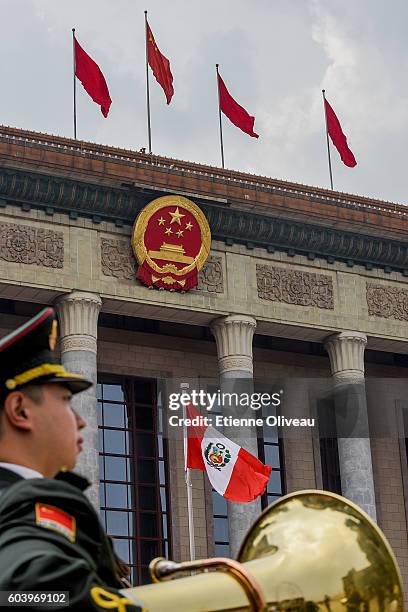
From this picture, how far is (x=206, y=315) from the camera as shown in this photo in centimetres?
2602

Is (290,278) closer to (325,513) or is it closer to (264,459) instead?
(264,459)

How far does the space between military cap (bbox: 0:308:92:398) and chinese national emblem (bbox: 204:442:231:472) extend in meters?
19.8

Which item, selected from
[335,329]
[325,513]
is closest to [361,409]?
[335,329]

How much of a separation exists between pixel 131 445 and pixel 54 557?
2573cm

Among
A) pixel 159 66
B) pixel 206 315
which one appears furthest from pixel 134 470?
pixel 159 66

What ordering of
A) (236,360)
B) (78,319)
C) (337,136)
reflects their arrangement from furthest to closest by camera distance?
1. (337,136)
2. (236,360)
3. (78,319)

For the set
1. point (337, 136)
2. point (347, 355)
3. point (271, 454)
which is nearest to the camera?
point (347, 355)

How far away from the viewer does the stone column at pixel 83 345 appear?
77.5ft

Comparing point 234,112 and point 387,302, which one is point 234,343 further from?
point 234,112

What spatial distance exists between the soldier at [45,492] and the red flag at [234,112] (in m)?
27.1

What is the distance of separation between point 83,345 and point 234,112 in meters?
8.23

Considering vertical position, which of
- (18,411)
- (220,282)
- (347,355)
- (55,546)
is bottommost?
(55,546)

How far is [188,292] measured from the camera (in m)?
25.6

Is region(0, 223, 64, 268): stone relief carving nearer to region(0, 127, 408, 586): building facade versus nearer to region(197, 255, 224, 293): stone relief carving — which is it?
region(0, 127, 408, 586): building facade
